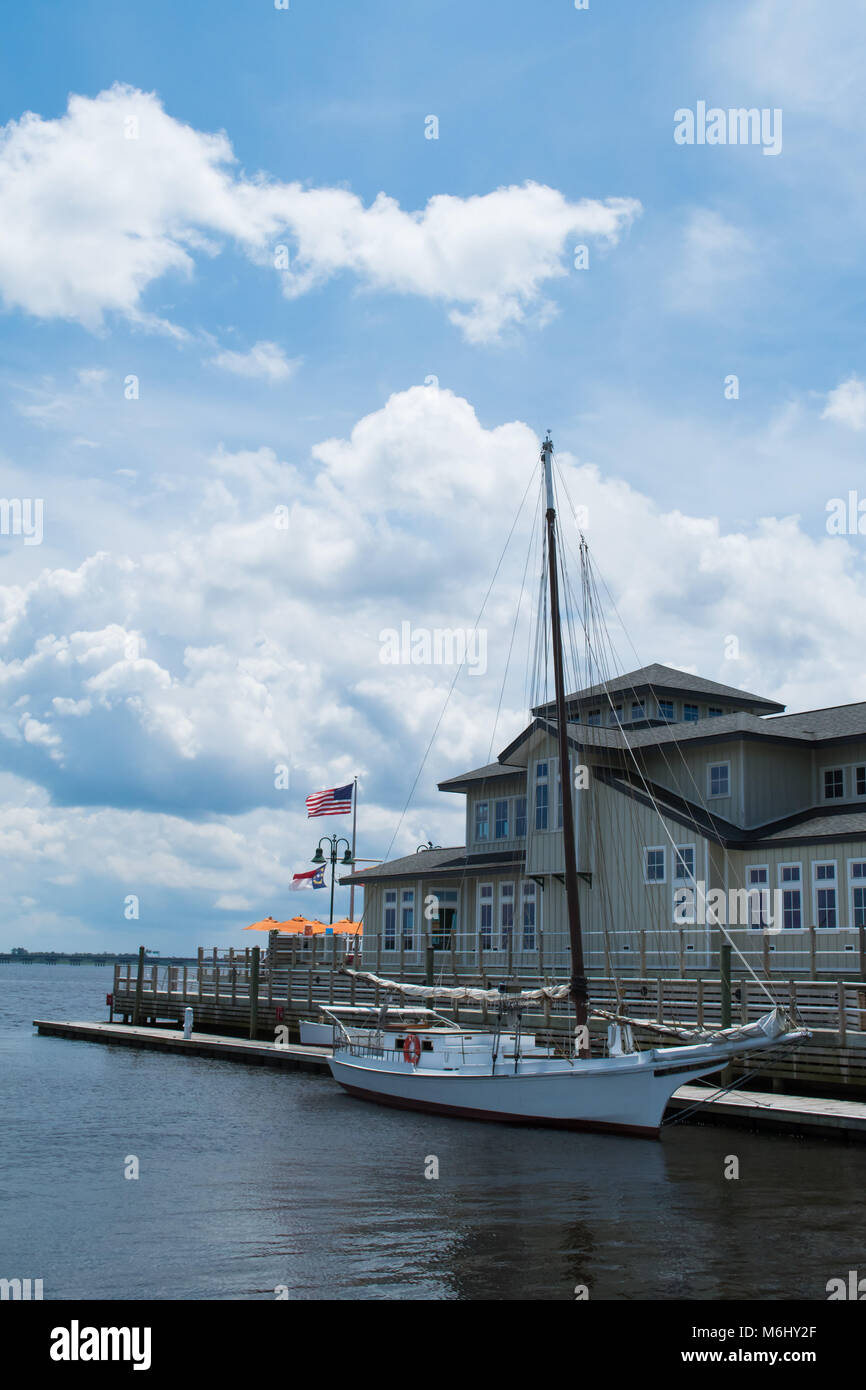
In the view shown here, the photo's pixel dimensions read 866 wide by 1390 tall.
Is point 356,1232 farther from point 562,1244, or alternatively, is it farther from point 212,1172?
point 212,1172

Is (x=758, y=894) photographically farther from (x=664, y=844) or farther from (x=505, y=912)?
(x=505, y=912)

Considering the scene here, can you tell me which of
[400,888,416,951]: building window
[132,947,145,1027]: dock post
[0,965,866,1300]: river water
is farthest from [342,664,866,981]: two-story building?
[132,947,145,1027]: dock post

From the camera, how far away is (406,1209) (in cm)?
1906

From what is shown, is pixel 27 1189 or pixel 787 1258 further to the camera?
pixel 27 1189

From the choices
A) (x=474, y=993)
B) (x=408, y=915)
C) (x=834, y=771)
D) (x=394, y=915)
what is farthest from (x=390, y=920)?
(x=834, y=771)

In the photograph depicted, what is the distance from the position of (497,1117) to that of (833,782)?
19445mm

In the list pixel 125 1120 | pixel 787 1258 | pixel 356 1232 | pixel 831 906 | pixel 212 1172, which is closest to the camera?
pixel 787 1258

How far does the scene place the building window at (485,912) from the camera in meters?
47.9

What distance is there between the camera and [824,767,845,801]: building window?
41719 mm

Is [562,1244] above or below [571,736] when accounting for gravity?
below

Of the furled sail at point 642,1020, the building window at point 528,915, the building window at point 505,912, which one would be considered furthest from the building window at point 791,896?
the building window at point 505,912
